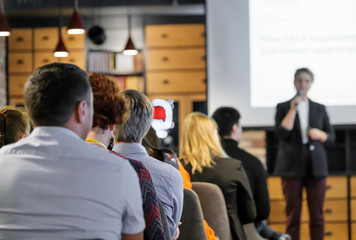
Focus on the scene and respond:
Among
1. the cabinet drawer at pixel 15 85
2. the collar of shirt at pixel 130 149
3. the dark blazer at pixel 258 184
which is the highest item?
the cabinet drawer at pixel 15 85

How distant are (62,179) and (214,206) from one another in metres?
1.54

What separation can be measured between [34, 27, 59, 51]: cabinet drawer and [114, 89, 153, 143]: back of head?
5101 millimetres

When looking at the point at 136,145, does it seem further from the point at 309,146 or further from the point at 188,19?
the point at 188,19

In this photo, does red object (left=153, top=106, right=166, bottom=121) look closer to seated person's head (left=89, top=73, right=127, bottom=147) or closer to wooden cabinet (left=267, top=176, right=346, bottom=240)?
seated person's head (left=89, top=73, right=127, bottom=147)

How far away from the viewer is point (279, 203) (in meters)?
5.19

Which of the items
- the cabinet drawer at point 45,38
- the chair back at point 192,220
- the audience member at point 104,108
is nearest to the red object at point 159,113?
the chair back at point 192,220

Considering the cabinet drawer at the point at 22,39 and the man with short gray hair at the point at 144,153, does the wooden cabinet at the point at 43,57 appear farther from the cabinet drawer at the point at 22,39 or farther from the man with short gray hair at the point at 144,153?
the man with short gray hair at the point at 144,153

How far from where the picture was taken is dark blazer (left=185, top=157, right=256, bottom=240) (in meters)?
2.87

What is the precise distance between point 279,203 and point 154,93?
220cm

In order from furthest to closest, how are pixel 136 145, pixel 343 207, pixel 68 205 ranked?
pixel 343 207
pixel 136 145
pixel 68 205

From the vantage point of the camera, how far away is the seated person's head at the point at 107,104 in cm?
159

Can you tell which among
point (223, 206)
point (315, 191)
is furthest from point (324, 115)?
point (223, 206)

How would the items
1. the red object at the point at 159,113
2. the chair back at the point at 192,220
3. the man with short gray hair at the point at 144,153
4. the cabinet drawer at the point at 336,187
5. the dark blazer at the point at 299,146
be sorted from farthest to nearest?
the cabinet drawer at the point at 336,187, the dark blazer at the point at 299,146, the red object at the point at 159,113, the chair back at the point at 192,220, the man with short gray hair at the point at 144,153

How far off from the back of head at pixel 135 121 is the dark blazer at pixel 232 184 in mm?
1063
